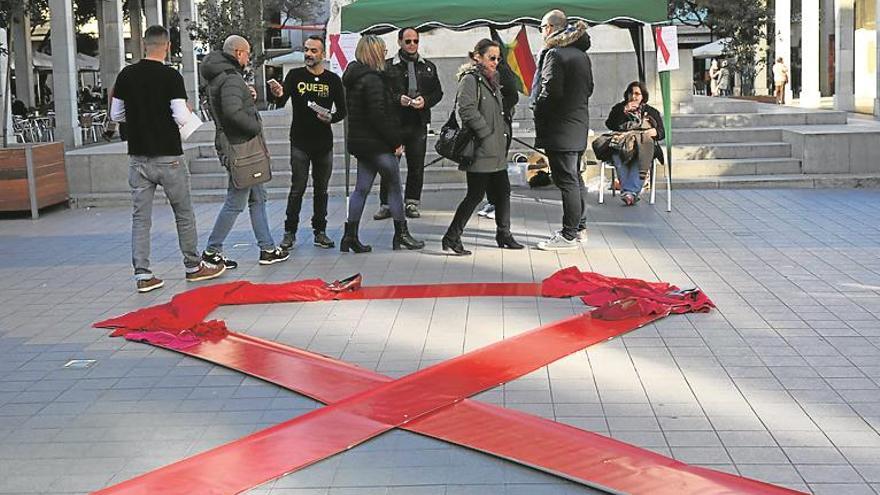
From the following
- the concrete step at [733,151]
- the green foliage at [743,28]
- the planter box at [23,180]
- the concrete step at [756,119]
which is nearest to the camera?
the planter box at [23,180]

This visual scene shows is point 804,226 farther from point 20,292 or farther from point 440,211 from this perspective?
point 20,292

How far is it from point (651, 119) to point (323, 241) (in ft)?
15.3

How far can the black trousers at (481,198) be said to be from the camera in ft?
32.5

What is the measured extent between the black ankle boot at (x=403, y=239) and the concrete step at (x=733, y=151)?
6.59 metres

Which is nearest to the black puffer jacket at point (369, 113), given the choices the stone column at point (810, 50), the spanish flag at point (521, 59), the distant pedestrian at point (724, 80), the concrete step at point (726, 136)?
the spanish flag at point (521, 59)

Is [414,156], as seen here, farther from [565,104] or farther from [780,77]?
[780,77]

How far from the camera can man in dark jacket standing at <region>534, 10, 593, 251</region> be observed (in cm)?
996

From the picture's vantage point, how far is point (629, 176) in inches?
533

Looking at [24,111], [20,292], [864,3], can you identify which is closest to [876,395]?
[20,292]

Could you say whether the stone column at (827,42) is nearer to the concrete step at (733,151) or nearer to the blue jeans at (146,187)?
the concrete step at (733,151)

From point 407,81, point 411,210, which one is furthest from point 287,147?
point 407,81

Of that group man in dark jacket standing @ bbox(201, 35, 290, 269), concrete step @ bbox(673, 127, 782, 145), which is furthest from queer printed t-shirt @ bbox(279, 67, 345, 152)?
concrete step @ bbox(673, 127, 782, 145)

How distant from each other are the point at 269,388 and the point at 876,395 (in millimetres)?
3034

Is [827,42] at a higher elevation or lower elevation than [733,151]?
higher
